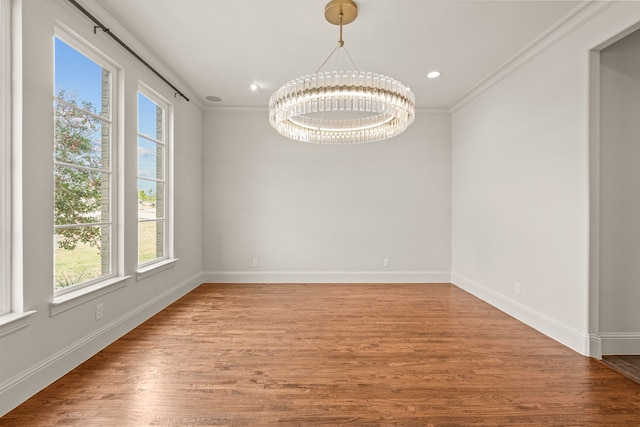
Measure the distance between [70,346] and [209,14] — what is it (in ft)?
9.67

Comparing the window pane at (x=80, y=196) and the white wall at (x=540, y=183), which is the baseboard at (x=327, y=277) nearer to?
the white wall at (x=540, y=183)

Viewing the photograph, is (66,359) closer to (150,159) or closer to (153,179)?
(153,179)

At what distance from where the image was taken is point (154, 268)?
3420 millimetres

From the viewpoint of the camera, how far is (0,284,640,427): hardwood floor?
1.76 metres

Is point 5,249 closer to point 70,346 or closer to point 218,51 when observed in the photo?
point 70,346

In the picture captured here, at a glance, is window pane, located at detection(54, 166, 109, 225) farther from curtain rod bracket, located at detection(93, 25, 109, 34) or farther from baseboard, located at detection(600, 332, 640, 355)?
baseboard, located at detection(600, 332, 640, 355)

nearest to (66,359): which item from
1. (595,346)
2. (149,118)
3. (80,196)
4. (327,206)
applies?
(80,196)

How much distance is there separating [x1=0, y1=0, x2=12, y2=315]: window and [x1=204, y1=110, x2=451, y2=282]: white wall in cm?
311

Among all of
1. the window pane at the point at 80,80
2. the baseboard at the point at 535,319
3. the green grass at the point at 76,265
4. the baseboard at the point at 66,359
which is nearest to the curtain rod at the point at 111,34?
the window pane at the point at 80,80

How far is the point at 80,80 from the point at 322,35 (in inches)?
85.9

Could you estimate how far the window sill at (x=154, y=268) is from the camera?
317 centimetres

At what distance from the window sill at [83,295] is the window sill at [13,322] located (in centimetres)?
19

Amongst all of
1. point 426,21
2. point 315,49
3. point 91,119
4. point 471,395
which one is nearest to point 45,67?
point 91,119

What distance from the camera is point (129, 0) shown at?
2445 millimetres
